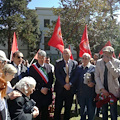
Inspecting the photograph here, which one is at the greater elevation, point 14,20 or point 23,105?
point 14,20

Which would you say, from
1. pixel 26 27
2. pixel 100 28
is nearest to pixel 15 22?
pixel 26 27

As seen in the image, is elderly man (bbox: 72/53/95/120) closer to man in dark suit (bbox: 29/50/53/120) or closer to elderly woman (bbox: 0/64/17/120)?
man in dark suit (bbox: 29/50/53/120)

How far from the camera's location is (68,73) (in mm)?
3785

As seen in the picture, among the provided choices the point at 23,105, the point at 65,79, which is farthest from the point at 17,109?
the point at 65,79

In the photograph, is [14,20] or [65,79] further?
[14,20]

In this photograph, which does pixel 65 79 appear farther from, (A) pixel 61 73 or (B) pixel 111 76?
(B) pixel 111 76

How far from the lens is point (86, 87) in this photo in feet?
11.8

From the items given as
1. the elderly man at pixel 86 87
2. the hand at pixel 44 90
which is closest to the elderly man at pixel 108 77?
the elderly man at pixel 86 87

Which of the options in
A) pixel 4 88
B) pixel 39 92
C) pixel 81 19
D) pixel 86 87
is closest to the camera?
pixel 4 88

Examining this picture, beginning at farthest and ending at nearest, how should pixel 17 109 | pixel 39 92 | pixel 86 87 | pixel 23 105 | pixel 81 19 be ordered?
1. pixel 81 19
2. pixel 39 92
3. pixel 86 87
4. pixel 23 105
5. pixel 17 109

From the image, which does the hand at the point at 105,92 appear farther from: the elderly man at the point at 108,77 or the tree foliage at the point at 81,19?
the tree foliage at the point at 81,19

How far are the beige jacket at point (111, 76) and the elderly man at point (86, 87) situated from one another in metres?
0.21

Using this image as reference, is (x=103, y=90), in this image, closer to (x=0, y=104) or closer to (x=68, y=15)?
(x=0, y=104)

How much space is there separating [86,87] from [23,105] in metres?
1.55
